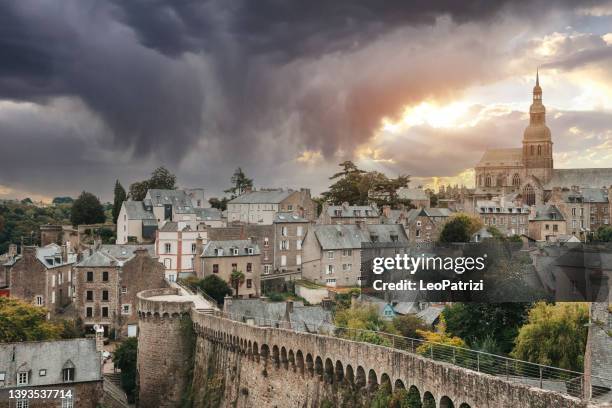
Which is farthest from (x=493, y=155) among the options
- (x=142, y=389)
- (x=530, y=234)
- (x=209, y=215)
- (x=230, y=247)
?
(x=142, y=389)

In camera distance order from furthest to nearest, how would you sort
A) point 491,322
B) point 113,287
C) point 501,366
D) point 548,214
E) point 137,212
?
1. point 548,214
2. point 137,212
3. point 113,287
4. point 491,322
5. point 501,366

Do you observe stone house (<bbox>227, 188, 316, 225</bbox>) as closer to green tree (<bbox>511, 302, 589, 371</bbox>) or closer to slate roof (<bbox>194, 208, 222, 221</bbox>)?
slate roof (<bbox>194, 208, 222, 221</bbox>)

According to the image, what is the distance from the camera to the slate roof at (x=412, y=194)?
10381 cm

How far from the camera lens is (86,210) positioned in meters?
85.8

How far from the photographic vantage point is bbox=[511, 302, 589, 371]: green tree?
91.2ft

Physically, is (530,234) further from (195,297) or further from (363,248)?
(195,297)

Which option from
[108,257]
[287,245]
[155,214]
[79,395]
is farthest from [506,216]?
[79,395]

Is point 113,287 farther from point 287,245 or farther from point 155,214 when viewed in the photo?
point 155,214

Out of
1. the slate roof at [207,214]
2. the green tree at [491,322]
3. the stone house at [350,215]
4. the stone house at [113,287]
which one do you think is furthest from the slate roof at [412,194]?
the green tree at [491,322]

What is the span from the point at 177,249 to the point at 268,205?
2265 cm

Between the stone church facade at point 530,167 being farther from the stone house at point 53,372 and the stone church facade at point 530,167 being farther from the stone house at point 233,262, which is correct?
the stone house at point 53,372

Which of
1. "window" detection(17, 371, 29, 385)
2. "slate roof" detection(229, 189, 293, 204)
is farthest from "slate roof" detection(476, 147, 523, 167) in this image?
"window" detection(17, 371, 29, 385)

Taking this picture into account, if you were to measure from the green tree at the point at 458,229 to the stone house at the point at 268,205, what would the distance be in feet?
51.4

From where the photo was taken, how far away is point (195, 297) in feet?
154
